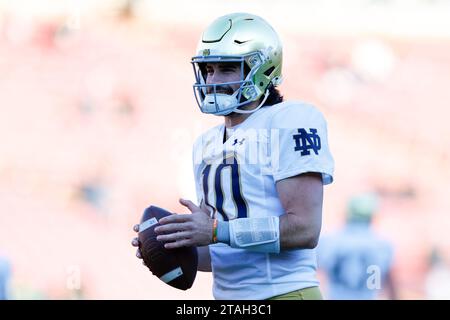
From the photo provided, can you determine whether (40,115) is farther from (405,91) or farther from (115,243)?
(405,91)

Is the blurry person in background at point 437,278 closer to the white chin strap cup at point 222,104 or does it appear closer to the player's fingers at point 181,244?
the white chin strap cup at point 222,104

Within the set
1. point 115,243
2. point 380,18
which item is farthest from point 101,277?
point 380,18

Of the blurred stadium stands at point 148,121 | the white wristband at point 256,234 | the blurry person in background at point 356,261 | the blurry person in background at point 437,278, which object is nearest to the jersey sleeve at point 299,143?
the white wristband at point 256,234

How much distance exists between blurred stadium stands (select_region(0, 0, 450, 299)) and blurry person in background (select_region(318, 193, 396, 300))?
0.16m

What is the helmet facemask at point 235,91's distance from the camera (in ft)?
7.79

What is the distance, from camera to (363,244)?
484 centimetres

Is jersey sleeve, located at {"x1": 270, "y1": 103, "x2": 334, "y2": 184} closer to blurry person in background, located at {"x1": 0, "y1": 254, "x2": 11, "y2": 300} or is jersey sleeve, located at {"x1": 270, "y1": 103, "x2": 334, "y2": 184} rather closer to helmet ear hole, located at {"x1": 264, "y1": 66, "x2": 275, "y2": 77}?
helmet ear hole, located at {"x1": 264, "y1": 66, "x2": 275, "y2": 77}

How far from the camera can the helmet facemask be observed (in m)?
2.38

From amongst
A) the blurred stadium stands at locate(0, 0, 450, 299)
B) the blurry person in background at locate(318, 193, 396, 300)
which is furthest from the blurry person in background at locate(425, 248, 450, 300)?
the blurry person in background at locate(318, 193, 396, 300)

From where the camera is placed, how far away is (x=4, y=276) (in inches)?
195

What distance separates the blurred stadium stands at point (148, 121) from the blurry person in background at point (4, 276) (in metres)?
0.07

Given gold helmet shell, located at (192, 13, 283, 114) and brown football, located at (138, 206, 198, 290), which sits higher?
gold helmet shell, located at (192, 13, 283, 114)

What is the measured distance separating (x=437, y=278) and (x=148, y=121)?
6.12 ft

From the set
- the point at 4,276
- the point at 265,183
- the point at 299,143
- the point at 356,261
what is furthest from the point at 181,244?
the point at 4,276
